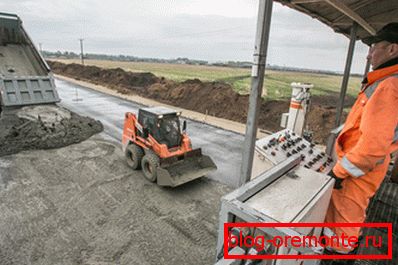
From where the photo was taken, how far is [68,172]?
5207mm

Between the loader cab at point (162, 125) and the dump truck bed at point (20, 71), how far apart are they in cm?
434

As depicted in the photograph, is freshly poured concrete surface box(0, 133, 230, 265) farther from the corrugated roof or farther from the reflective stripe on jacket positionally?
the corrugated roof

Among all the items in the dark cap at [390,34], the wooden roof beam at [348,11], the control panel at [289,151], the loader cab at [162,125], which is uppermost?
the wooden roof beam at [348,11]

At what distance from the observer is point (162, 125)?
5215mm

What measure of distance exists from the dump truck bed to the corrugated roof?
7.75m

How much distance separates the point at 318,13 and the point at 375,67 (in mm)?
1744

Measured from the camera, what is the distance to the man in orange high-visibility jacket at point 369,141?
164 centimetres

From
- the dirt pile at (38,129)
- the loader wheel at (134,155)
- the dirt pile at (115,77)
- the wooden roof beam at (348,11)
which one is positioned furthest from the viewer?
the dirt pile at (115,77)

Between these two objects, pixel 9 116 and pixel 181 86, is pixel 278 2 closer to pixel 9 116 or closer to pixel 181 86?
pixel 9 116

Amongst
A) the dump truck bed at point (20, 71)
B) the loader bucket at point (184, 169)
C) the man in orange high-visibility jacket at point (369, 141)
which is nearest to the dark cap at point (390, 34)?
the man in orange high-visibility jacket at point (369, 141)

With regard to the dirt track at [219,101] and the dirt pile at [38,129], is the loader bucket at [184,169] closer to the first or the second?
the dirt pile at [38,129]

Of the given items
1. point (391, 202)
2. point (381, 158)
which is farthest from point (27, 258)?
point (391, 202)

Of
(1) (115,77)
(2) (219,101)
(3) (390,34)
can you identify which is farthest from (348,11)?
(1) (115,77)

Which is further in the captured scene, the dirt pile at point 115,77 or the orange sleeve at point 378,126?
the dirt pile at point 115,77
